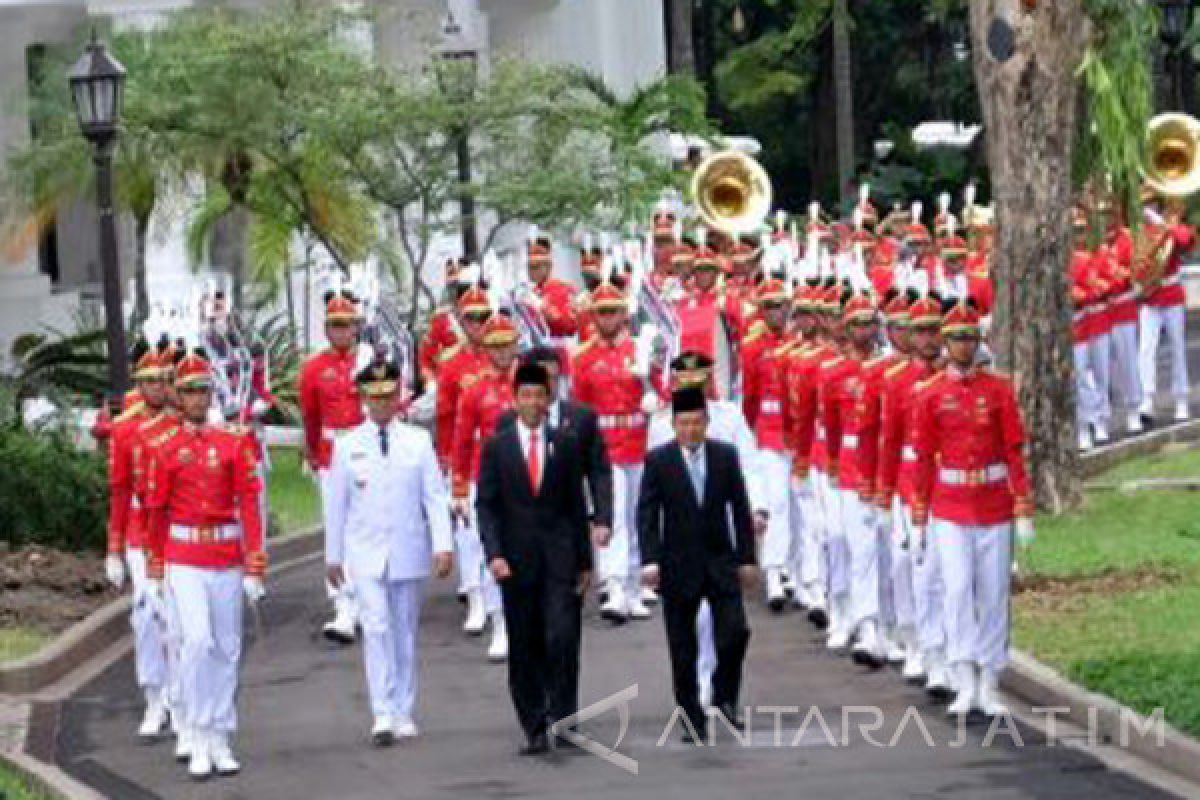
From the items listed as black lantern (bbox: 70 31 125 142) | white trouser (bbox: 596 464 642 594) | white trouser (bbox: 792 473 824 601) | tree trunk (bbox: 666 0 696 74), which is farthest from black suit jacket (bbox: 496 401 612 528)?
tree trunk (bbox: 666 0 696 74)

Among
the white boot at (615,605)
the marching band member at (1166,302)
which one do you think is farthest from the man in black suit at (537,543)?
the marching band member at (1166,302)

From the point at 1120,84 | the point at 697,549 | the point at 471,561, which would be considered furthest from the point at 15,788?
the point at 1120,84

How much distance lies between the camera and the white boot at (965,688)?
19.5 m

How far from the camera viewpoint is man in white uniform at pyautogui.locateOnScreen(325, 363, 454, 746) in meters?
19.5

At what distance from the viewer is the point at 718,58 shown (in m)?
66.5

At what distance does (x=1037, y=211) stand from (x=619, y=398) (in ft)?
12.6

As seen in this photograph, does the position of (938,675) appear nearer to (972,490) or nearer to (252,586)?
(972,490)

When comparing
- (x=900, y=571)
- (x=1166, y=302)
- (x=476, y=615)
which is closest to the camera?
(x=900, y=571)

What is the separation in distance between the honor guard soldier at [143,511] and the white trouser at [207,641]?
288mm

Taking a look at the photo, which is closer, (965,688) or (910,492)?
(965,688)

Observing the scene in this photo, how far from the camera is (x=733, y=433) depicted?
23703 millimetres

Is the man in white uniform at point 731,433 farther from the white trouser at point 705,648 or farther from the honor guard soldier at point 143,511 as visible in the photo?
the honor guard soldier at point 143,511

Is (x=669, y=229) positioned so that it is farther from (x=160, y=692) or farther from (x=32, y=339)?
(x=160, y=692)

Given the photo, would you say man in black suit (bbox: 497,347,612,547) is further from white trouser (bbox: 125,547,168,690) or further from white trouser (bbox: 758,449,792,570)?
white trouser (bbox: 758,449,792,570)
